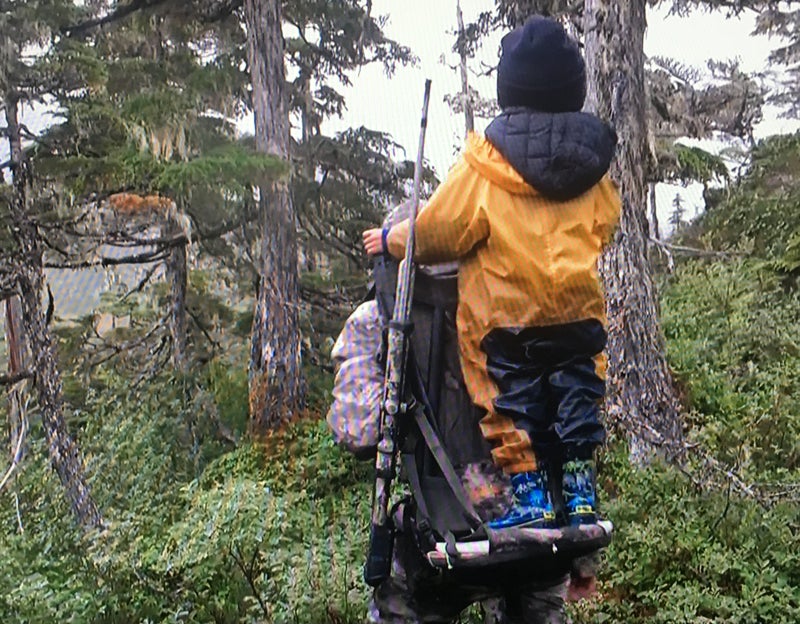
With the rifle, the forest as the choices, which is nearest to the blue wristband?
the rifle

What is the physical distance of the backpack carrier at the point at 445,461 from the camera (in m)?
2.28

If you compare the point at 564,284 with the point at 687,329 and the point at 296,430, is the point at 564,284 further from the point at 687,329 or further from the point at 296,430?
the point at 687,329

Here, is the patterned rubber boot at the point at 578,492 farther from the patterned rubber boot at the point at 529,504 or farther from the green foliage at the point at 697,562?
the green foliage at the point at 697,562

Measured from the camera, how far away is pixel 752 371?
7.73 meters

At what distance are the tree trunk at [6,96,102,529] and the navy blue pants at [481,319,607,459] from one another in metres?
5.51

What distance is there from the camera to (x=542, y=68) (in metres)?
2.45

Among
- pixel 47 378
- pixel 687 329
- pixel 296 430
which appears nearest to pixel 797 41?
pixel 687 329

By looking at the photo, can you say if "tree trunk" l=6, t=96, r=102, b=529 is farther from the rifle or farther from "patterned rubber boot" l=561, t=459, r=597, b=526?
"patterned rubber boot" l=561, t=459, r=597, b=526

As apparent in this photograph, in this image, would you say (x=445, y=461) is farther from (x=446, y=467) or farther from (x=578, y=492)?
(x=578, y=492)

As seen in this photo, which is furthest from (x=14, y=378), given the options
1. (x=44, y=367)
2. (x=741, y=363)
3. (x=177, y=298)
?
(x=741, y=363)

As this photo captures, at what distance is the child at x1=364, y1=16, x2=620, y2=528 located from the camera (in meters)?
2.38

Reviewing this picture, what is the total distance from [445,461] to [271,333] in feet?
25.8

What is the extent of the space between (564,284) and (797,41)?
2050 cm

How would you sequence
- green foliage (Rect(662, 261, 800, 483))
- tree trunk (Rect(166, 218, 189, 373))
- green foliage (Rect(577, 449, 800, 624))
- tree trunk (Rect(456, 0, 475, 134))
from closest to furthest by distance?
green foliage (Rect(577, 449, 800, 624)), green foliage (Rect(662, 261, 800, 483)), tree trunk (Rect(456, 0, 475, 134)), tree trunk (Rect(166, 218, 189, 373))
